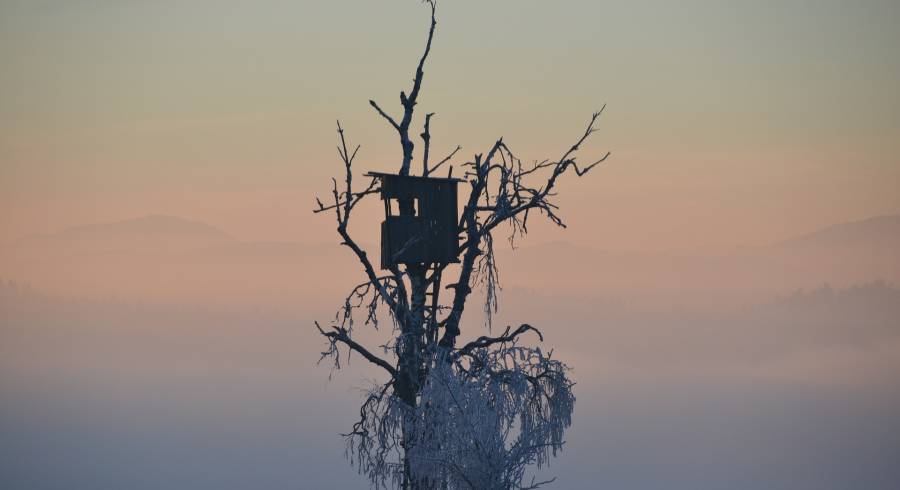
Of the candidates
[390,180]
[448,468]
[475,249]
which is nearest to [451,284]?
[475,249]

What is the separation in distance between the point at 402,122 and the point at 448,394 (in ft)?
19.4

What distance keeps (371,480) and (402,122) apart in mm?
7379

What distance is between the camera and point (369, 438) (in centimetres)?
2556

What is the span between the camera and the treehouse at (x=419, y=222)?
2519 centimetres

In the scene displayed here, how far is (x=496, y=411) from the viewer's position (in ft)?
80.7

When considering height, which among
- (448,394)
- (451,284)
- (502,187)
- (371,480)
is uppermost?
→ (502,187)

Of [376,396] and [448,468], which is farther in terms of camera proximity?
[376,396]

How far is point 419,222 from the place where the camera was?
2533 cm

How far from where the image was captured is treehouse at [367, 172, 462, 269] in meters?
25.2

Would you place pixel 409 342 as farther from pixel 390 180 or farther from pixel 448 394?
pixel 390 180

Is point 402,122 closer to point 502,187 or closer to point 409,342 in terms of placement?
point 502,187

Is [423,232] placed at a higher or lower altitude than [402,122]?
lower

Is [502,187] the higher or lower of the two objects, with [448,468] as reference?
higher

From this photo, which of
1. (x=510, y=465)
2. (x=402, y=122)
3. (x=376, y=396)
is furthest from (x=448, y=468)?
(x=402, y=122)
